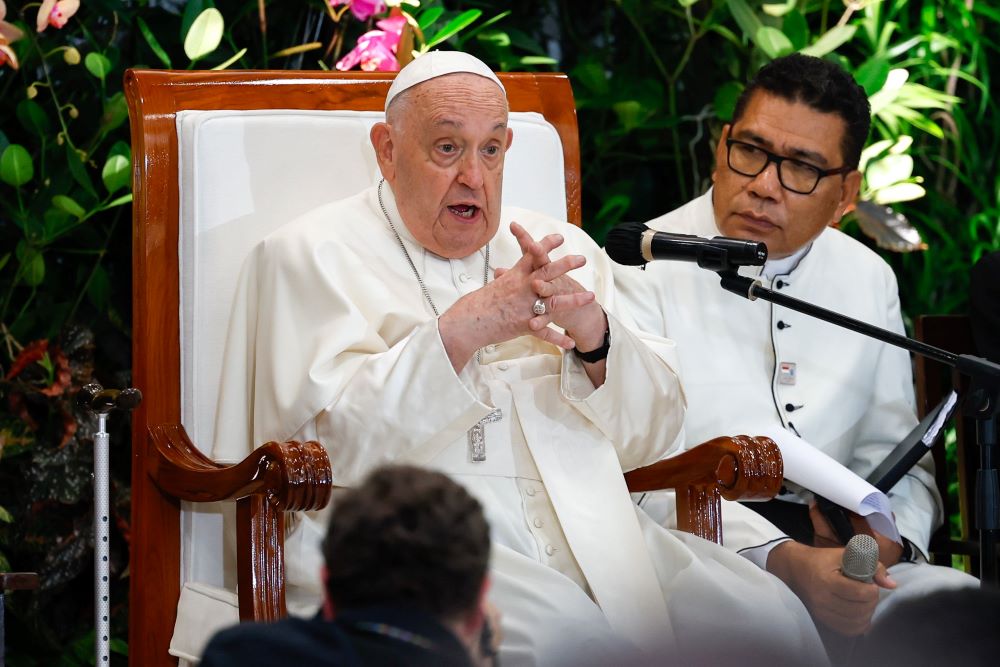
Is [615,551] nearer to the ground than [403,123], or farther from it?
nearer to the ground

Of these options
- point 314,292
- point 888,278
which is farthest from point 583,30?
point 314,292

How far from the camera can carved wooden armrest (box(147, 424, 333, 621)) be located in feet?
7.91

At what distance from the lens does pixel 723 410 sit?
347 cm

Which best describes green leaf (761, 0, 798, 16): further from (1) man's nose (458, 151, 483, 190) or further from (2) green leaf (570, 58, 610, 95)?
(1) man's nose (458, 151, 483, 190)

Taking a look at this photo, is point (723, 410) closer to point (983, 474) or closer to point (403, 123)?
point (983, 474)

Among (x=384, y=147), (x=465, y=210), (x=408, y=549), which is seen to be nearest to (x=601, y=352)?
(x=465, y=210)

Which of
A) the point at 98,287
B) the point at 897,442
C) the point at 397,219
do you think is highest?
the point at 397,219

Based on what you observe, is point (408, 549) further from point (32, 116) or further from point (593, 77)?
point (593, 77)

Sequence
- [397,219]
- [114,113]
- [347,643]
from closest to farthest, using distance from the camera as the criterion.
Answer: [347,643] < [397,219] < [114,113]

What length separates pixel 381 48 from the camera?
3.86 meters

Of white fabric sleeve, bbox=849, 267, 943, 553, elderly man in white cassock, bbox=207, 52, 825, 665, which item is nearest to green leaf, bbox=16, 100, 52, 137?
elderly man in white cassock, bbox=207, 52, 825, 665

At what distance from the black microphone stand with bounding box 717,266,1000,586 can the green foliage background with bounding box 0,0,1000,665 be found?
163cm

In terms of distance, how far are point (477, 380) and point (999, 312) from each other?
4.71 feet

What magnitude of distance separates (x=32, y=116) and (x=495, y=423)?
180 centimetres
